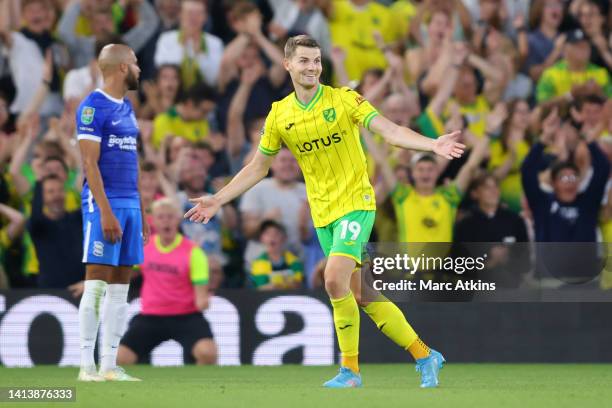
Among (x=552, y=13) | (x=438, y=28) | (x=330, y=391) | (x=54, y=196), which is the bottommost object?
(x=330, y=391)

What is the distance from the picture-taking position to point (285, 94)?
13.9m

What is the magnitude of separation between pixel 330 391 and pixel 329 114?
1840mm

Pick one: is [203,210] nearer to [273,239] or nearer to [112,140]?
[112,140]

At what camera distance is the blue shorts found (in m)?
9.09

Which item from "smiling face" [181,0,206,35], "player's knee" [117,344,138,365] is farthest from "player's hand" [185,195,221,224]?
"smiling face" [181,0,206,35]

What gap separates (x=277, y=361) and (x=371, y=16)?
441cm

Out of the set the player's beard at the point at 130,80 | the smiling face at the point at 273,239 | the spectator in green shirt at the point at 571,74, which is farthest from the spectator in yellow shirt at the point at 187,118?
the player's beard at the point at 130,80

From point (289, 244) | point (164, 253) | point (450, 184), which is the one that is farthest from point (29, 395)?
point (450, 184)

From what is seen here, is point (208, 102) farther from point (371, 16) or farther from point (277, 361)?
point (277, 361)

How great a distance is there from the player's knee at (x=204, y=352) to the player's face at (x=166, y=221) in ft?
3.62

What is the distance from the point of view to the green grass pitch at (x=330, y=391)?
7105 mm

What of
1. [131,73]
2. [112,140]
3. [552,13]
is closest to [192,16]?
[552,13]

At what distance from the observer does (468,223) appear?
41.5 feet

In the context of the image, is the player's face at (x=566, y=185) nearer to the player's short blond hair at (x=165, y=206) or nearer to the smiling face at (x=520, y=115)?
the smiling face at (x=520, y=115)
